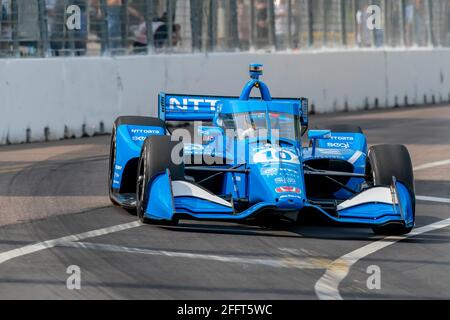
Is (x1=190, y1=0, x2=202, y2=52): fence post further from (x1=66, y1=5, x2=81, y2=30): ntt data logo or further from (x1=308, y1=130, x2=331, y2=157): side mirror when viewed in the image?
(x1=308, y1=130, x2=331, y2=157): side mirror

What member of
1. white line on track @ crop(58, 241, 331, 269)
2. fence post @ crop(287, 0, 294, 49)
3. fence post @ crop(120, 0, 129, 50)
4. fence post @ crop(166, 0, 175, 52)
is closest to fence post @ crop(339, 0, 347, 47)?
fence post @ crop(287, 0, 294, 49)

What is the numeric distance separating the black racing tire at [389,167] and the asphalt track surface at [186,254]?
1.53ft

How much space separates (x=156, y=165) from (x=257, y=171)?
92 cm

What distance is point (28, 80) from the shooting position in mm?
17891

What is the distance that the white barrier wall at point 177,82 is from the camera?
17875 millimetres

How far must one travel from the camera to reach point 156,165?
9.97 m

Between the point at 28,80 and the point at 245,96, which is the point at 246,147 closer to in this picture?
the point at 245,96

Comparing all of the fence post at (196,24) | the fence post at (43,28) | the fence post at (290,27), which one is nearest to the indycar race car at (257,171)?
the fence post at (43,28)

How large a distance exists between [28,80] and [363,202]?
9239 mm

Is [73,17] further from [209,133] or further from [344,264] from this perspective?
[344,264]

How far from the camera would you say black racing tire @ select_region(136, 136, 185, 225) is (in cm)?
992

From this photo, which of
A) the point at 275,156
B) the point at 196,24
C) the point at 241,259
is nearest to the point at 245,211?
the point at 275,156
